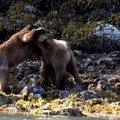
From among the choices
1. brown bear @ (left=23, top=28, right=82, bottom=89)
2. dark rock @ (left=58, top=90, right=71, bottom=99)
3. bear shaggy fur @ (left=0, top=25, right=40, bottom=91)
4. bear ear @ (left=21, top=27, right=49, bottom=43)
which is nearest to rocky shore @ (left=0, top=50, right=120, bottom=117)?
dark rock @ (left=58, top=90, right=71, bottom=99)

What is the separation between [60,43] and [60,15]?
175 inches

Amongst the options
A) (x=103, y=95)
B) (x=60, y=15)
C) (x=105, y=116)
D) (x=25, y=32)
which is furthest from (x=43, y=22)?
(x=105, y=116)

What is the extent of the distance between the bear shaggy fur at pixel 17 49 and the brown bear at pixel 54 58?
273 mm

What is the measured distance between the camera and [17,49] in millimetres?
19297

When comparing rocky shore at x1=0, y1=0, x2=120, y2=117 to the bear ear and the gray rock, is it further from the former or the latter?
the bear ear

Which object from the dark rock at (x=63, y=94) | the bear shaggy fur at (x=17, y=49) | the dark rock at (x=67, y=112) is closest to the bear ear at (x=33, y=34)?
the bear shaggy fur at (x=17, y=49)

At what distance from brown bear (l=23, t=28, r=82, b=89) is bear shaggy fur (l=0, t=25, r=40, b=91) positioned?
10.8 inches

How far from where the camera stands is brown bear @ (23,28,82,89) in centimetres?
1912

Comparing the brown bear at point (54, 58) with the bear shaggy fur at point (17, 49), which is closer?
the bear shaggy fur at point (17, 49)

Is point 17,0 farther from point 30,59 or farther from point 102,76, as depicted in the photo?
point 102,76

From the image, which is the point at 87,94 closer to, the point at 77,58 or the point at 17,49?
the point at 17,49

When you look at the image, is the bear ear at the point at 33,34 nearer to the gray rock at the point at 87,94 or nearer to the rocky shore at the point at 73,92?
the rocky shore at the point at 73,92

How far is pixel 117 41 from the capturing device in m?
21.9

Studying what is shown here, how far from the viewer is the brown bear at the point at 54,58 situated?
1912 centimetres
